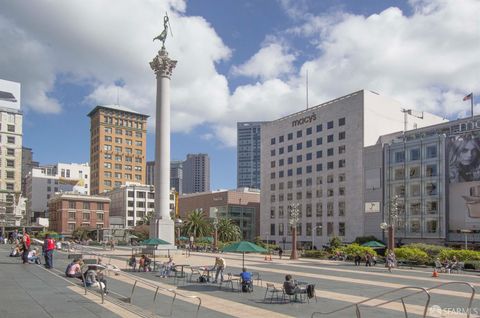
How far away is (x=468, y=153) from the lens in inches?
3078

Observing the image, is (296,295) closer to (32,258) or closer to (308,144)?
(32,258)

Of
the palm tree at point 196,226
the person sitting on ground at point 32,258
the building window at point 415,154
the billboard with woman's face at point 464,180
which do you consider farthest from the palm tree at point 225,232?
the person sitting on ground at point 32,258

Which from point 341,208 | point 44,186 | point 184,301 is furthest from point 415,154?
point 44,186

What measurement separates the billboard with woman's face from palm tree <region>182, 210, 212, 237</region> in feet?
155

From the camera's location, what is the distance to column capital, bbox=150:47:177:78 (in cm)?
5488

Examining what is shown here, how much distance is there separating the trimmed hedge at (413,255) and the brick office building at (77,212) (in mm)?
86620

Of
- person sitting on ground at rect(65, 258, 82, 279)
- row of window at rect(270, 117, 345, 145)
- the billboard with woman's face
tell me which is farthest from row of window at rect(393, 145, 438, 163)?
person sitting on ground at rect(65, 258, 82, 279)

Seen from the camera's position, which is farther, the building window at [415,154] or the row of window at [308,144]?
the row of window at [308,144]

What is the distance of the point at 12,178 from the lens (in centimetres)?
9350

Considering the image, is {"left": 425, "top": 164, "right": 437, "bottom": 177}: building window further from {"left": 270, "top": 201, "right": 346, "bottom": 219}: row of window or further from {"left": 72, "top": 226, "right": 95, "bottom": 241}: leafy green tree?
{"left": 72, "top": 226, "right": 95, "bottom": 241}: leafy green tree

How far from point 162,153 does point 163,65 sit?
32.9ft

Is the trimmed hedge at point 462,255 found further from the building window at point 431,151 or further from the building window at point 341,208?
the building window at point 341,208

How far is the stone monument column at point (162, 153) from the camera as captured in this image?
52062mm

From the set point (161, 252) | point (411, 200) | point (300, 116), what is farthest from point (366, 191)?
point (161, 252)
